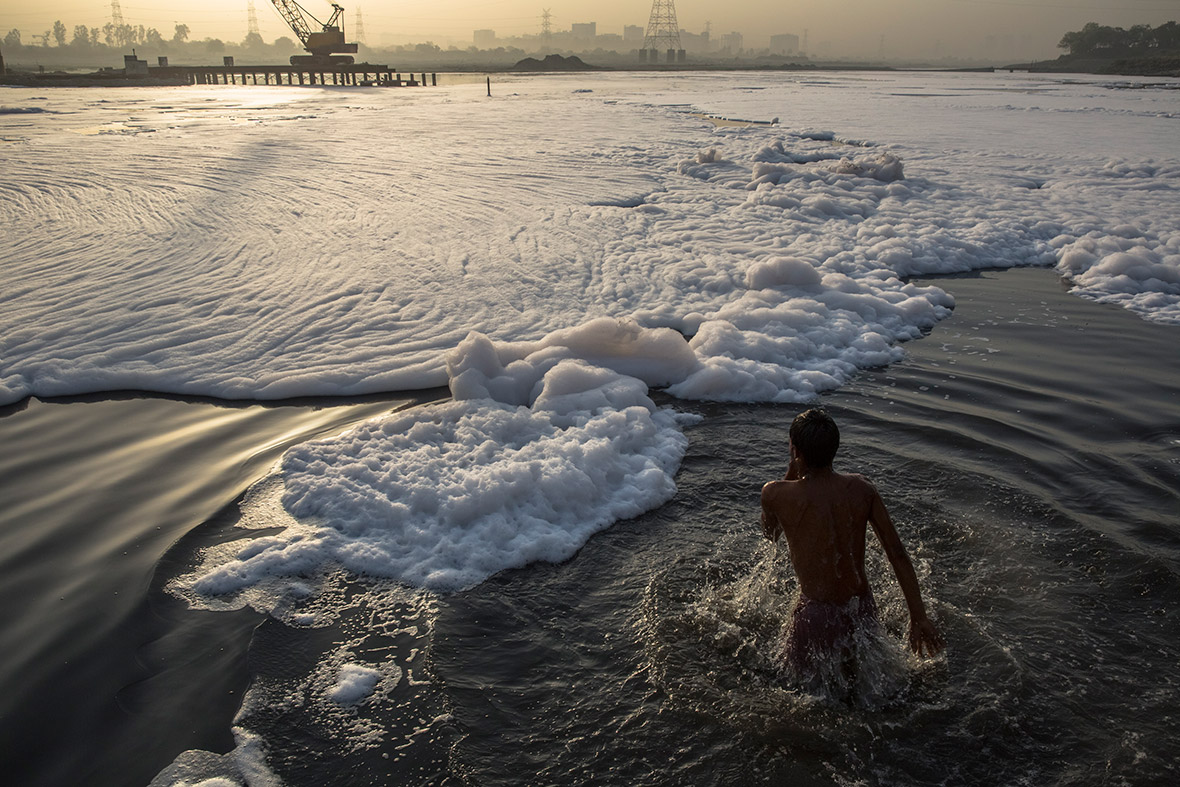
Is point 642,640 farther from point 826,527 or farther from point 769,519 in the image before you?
point 826,527

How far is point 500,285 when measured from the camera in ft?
28.3

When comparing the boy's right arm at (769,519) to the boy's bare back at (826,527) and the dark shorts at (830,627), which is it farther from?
the dark shorts at (830,627)

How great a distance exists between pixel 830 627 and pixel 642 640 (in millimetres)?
834

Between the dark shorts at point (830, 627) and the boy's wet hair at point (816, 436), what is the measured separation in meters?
0.61

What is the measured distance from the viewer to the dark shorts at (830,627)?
10.1 ft

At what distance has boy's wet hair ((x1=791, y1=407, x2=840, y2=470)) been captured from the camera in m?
2.88

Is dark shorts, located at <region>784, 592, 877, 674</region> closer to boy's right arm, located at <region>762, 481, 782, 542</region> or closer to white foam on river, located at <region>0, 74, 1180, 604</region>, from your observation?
boy's right arm, located at <region>762, 481, 782, 542</region>

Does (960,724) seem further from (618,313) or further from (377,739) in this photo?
(618,313)

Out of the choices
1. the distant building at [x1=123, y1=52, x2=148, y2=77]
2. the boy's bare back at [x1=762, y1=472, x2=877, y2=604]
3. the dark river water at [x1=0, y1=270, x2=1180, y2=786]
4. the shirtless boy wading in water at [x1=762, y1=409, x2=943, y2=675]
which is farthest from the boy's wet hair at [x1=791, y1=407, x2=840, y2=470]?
the distant building at [x1=123, y1=52, x2=148, y2=77]

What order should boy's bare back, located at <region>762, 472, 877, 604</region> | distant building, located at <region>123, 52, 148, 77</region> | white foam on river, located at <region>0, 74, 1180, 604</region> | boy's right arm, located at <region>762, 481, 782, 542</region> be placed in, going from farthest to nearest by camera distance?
distant building, located at <region>123, 52, 148, 77</region> < white foam on river, located at <region>0, 74, 1180, 604</region> < boy's right arm, located at <region>762, 481, 782, 542</region> < boy's bare back, located at <region>762, 472, 877, 604</region>

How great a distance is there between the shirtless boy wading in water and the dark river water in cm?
20

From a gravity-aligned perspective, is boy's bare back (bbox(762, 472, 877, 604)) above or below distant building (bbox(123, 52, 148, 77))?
below

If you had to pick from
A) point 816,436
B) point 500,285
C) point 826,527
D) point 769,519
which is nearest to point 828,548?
point 826,527

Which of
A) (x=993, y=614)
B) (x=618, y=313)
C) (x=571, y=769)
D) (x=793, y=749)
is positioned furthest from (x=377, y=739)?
(x=618, y=313)
